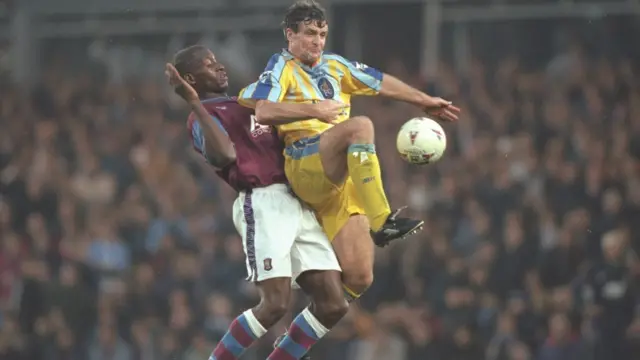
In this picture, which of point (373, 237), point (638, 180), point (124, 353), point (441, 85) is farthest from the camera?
point (441, 85)

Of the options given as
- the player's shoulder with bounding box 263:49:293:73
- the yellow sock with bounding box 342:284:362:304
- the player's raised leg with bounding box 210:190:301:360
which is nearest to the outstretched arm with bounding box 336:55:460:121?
the player's shoulder with bounding box 263:49:293:73

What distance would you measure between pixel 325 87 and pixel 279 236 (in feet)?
3.18

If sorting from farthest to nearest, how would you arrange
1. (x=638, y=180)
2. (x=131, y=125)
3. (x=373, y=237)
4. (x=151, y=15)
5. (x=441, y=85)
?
(x=151, y=15)
(x=131, y=125)
(x=441, y=85)
(x=638, y=180)
(x=373, y=237)

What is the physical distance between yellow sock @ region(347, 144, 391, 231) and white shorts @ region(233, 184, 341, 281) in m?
0.52

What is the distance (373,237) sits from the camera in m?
8.51

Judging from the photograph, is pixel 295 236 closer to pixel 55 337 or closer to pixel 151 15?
pixel 55 337

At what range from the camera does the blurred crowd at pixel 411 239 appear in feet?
41.7

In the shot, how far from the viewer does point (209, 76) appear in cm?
909

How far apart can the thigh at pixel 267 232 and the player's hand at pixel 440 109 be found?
3.62 feet

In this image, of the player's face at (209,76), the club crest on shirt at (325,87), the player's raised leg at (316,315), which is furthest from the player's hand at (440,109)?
the player's face at (209,76)

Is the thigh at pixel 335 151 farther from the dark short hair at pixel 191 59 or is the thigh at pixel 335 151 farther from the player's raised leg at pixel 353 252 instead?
the dark short hair at pixel 191 59

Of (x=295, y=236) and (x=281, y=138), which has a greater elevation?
(x=281, y=138)

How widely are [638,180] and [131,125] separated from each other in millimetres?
6687

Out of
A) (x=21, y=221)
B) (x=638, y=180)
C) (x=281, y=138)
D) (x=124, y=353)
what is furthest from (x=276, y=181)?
(x=21, y=221)
